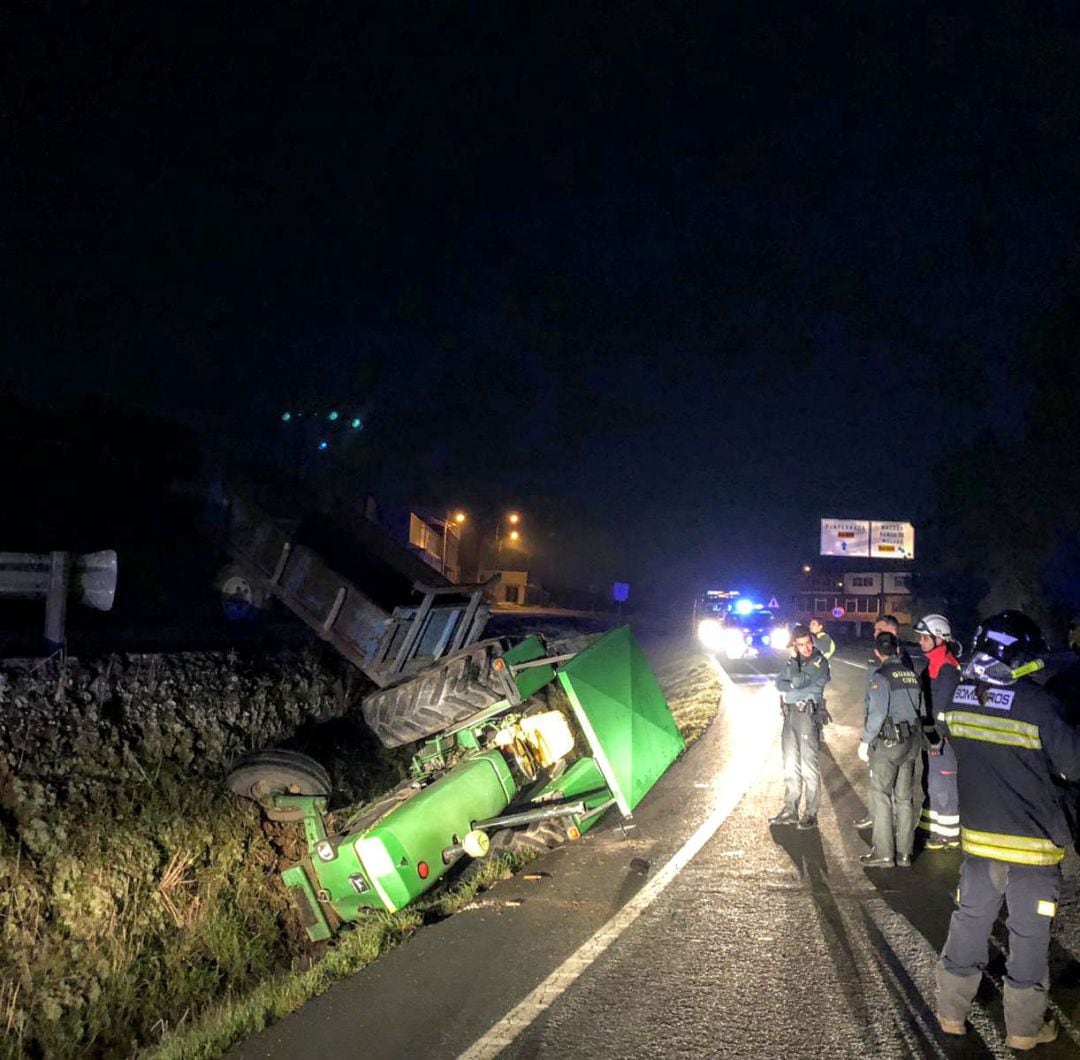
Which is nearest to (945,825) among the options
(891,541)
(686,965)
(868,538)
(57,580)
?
(686,965)

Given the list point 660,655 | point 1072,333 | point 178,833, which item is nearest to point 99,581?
point 178,833

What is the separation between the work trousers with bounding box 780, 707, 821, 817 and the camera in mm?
7973

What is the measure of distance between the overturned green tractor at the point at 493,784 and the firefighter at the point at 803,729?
104cm

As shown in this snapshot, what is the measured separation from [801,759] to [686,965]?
3.39 meters

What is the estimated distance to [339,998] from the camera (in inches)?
188

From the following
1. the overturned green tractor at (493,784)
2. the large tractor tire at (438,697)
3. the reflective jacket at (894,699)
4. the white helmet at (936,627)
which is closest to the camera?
the overturned green tractor at (493,784)

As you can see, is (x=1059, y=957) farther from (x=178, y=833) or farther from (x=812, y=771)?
(x=178, y=833)

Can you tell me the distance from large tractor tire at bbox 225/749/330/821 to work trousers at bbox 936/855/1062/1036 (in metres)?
4.69

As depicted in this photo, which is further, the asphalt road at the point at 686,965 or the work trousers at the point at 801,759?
the work trousers at the point at 801,759

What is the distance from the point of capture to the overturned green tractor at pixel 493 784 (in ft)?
20.4

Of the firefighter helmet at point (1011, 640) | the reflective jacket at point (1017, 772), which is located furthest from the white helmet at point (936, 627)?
the reflective jacket at point (1017, 772)

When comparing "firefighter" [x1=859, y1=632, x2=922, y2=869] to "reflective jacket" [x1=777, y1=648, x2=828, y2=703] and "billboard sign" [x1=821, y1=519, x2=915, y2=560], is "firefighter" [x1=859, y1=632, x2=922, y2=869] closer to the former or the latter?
"reflective jacket" [x1=777, y1=648, x2=828, y2=703]

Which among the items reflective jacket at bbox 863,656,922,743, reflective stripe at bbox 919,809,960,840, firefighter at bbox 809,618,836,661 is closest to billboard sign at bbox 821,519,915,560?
firefighter at bbox 809,618,836,661

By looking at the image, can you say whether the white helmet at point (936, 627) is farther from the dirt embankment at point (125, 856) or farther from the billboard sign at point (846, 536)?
the billboard sign at point (846, 536)
